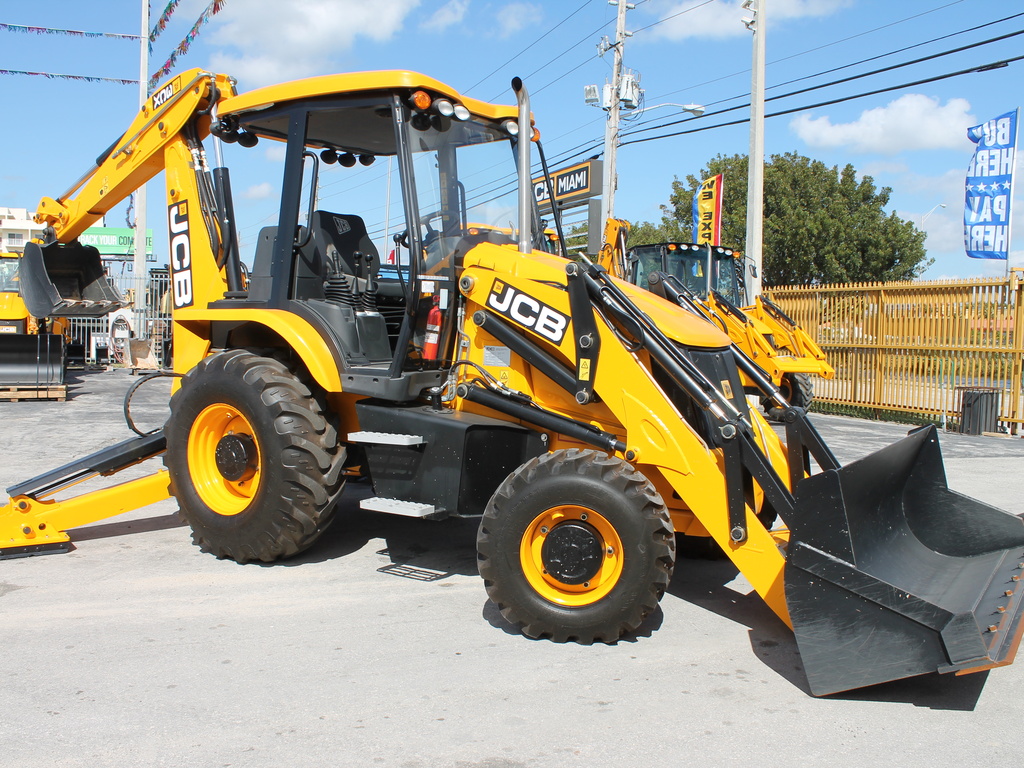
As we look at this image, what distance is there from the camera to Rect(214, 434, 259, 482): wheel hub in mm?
5473

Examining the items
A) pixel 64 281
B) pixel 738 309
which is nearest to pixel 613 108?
pixel 738 309

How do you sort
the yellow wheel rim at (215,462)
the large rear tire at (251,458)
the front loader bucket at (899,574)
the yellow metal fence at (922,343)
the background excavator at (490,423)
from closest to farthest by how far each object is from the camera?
the front loader bucket at (899,574) < the background excavator at (490,423) < the large rear tire at (251,458) < the yellow wheel rim at (215,462) < the yellow metal fence at (922,343)

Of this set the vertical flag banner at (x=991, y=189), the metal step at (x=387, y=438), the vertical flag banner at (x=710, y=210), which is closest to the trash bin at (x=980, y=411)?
the vertical flag banner at (x=991, y=189)

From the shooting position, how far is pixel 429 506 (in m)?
4.89

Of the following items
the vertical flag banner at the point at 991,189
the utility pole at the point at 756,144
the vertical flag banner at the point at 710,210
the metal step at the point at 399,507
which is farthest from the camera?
the vertical flag banner at the point at 710,210

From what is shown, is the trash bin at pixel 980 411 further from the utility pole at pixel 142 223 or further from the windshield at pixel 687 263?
the utility pole at pixel 142 223

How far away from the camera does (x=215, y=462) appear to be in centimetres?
576

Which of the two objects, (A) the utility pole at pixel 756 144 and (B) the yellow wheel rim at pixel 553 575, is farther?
(A) the utility pole at pixel 756 144

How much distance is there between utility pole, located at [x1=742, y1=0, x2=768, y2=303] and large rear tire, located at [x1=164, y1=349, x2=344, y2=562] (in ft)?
38.2

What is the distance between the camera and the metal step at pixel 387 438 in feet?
16.3

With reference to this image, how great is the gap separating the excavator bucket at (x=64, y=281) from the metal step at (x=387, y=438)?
4.01 metres

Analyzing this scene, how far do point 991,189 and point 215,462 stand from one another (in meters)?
17.3

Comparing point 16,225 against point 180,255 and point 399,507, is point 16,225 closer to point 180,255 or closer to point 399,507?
point 180,255

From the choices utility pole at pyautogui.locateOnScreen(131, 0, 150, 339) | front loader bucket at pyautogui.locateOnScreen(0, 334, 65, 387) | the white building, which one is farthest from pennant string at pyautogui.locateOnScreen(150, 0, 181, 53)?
the white building
